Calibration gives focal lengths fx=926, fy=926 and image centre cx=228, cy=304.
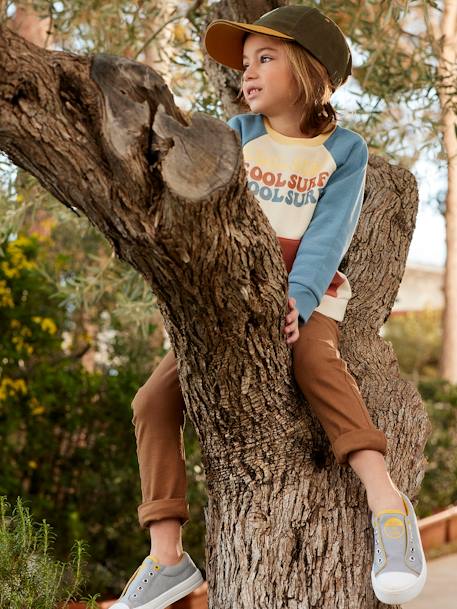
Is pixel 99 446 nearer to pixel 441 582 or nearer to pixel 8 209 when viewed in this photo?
pixel 8 209

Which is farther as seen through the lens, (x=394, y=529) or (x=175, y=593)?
(x=175, y=593)

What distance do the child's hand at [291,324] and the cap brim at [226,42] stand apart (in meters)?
0.87

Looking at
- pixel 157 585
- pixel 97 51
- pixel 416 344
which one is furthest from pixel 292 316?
pixel 416 344

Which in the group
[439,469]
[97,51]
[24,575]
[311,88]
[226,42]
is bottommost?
[24,575]

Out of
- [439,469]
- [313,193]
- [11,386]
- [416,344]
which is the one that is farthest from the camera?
[416,344]

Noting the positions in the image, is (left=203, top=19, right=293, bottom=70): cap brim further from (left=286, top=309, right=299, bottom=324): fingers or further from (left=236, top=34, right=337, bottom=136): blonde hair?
(left=286, top=309, right=299, bottom=324): fingers

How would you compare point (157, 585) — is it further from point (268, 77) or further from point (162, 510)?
point (268, 77)

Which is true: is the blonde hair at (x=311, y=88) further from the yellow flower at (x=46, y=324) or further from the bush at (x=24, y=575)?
the yellow flower at (x=46, y=324)

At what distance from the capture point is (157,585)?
2604 mm

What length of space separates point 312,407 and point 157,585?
0.67m

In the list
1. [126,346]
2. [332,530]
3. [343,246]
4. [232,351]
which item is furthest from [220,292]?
[126,346]

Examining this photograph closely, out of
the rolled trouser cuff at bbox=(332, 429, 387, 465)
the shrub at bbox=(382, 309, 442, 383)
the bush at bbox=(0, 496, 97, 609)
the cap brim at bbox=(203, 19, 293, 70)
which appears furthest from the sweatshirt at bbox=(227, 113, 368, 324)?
the shrub at bbox=(382, 309, 442, 383)

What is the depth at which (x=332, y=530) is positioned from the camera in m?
2.54

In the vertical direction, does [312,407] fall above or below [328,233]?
below
